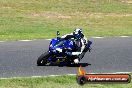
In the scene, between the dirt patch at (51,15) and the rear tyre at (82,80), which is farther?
the dirt patch at (51,15)

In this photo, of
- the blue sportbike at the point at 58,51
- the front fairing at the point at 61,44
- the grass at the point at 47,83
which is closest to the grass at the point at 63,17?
the blue sportbike at the point at 58,51

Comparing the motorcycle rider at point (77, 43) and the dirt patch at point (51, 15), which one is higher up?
the motorcycle rider at point (77, 43)

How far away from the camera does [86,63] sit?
14.2m

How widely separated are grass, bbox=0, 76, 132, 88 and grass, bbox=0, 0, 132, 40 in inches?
287

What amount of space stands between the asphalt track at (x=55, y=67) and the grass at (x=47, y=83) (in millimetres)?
770

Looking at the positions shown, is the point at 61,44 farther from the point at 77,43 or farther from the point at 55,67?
the point at 55,67

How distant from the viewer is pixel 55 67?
1353cm

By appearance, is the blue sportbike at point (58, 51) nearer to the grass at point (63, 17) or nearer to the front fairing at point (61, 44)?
the front fairing at point (61, 44)

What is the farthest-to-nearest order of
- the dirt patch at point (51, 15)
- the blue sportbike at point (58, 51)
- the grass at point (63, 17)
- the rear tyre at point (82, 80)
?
the dirt patch at point (51, 15), the grass at point (63, 17), the blue sportbike at point (58, 51), the rear tyre at point (82, 80)

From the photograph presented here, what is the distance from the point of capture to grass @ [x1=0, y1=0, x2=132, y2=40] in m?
22.6

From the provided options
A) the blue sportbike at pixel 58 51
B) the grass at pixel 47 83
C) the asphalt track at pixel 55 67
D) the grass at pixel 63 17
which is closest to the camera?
the grass at pixel 47 83

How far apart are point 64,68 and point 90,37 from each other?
6.35 m

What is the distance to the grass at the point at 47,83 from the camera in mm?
11102

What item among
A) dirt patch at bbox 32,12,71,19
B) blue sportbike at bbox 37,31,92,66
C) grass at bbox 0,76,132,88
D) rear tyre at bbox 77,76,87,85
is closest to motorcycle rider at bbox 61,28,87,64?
blue sportbike at bbox 37,31,92,66
